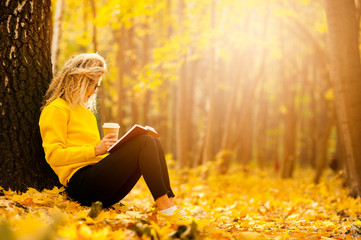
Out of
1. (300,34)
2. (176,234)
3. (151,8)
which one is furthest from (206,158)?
(176,234)

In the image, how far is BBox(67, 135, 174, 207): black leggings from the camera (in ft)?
11.2

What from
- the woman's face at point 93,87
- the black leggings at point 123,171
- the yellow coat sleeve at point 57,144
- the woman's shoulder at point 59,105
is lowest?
the black leggings at point 123,171

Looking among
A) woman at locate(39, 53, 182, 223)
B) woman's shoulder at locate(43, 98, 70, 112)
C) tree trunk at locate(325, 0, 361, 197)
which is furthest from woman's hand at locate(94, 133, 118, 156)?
tree trunk at locate(325, 0, 361, 197)

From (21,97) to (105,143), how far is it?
108 centimetres

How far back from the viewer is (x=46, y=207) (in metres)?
3.27

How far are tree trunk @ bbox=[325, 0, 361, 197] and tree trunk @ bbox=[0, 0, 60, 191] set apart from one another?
3968 millimetres

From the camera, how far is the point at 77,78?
3.65 meters

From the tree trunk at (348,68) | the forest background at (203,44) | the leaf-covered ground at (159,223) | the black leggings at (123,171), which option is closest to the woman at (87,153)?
the black leggings at (123,171)

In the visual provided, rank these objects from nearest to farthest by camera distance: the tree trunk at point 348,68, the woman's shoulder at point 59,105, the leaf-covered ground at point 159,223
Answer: the leaf-covered ground at point 159,223, the woman's shoulder at point 59,105, the tree trunk at point 348,68

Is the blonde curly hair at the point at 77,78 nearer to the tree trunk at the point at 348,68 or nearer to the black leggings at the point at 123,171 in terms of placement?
the black leggings at the point at 123,171

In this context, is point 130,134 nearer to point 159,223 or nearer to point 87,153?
point 87,153

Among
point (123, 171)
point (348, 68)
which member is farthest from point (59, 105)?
point (348, 68)

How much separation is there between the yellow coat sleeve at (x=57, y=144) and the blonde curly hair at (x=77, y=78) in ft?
0.71

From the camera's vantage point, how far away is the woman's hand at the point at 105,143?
3.36 meters
